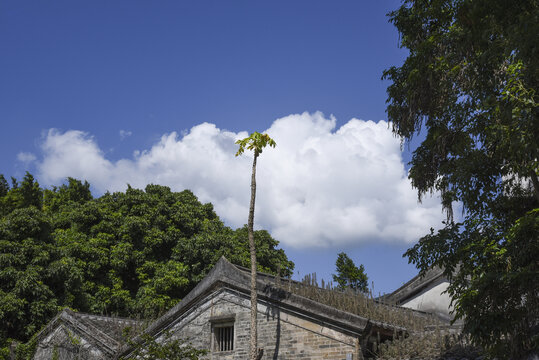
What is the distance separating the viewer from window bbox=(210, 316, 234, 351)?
15367 mm

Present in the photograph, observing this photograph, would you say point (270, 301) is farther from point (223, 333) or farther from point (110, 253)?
point (110, 253)

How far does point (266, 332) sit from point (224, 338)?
185cm

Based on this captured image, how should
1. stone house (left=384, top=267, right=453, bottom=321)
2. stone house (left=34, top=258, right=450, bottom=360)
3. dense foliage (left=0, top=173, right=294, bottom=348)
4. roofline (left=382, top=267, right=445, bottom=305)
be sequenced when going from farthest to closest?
roofline (left=382, top=267, right=445, bottom=305) < stone house (left=384, top=267, right=453, bottom=321) < dense foliage (left=0, top=173, right=294, bottom=348) < stone house (left=34, top=258, right=450, bottom=360)

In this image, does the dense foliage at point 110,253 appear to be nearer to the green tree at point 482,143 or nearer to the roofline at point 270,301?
the roofline at point 270,301

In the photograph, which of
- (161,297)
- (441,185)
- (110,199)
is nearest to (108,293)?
(161,297)

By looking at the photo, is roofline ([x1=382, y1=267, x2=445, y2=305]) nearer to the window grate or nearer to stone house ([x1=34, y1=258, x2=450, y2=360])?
stone house ([x1=34, y1=258, x2=450, y2=360])

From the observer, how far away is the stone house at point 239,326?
43.5ft

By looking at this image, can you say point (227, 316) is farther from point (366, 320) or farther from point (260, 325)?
point (366, 320)

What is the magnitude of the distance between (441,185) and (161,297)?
16074mm

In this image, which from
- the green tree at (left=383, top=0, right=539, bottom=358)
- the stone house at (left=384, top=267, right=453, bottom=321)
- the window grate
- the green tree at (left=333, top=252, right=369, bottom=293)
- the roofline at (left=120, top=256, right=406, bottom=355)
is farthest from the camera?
the green tree at (left=333, top=252, right=369, bottom=293)

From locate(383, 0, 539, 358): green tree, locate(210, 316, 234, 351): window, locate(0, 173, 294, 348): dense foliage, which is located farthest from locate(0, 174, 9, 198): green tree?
locate(383, 0, 539, 358): green tree

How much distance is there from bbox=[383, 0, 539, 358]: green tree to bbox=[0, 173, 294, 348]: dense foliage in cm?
1340

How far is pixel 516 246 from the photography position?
872 centimetres

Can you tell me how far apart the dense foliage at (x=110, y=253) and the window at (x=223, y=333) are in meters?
5.42
